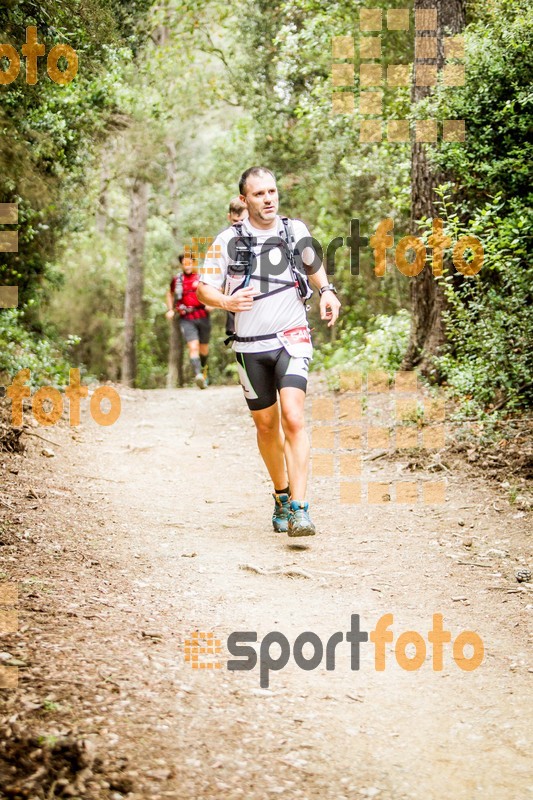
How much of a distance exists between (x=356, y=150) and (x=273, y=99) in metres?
4.00

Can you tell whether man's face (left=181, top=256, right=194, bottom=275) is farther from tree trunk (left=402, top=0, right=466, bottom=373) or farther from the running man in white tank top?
the running man in white tank top

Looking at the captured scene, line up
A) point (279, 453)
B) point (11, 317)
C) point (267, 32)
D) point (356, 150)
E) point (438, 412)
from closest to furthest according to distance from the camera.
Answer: point (279, 453), point (438, 412), point (11, 317), point (356, 150), point (267, 32)

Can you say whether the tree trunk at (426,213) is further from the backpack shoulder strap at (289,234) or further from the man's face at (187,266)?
the man's face at (187,266)

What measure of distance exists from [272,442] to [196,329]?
335 inches

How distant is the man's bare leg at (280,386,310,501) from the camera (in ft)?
17.1

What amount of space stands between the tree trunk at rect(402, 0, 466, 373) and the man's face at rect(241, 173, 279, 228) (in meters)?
3.38

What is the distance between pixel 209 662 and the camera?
3.35 meters

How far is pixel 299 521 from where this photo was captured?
17.0 ft

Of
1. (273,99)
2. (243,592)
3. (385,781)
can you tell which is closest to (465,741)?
(385,781)

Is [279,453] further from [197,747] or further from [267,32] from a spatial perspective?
[267,32]

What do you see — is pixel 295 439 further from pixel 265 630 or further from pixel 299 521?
pixel 265 630

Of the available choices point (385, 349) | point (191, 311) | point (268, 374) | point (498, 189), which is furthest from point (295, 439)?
point (191, 311)

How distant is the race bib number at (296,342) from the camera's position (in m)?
5.25

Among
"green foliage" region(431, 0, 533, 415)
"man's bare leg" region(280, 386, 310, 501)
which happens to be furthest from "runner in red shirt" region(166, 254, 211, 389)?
"man's bare leg" region(280, 386, 310, 501)
